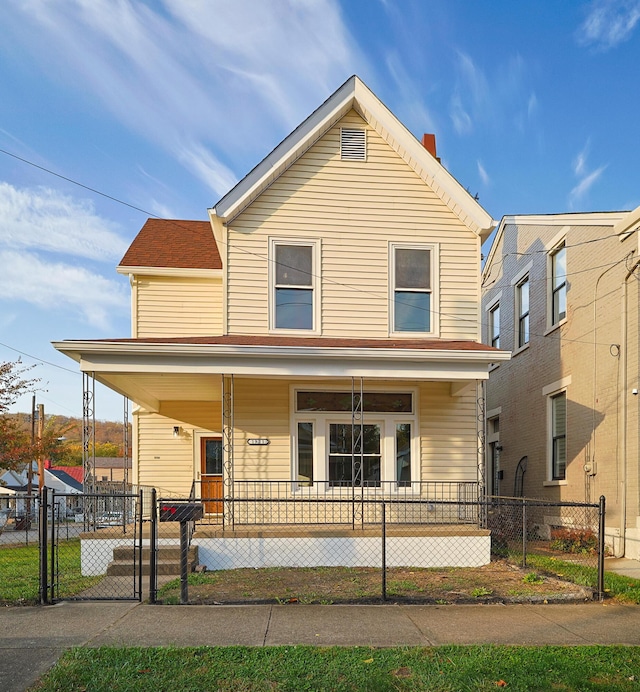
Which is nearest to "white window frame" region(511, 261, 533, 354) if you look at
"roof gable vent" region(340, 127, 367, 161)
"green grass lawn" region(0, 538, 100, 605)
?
"roof gable vent" region(340, 127, 367, 161)

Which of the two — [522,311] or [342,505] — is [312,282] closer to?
[342,505]

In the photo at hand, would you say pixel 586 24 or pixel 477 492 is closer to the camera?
Answer: pixel 477 492

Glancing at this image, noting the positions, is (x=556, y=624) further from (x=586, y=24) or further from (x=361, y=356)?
(x=586, y=24)

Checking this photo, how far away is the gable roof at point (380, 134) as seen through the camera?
39.0 ft

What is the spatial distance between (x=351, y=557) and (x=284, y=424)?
2.78m

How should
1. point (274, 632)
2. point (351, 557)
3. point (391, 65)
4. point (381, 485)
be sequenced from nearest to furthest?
point (274, 632)
point (351, 557)
point (381, 485)
point (391, 65)

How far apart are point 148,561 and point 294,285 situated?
219 inches

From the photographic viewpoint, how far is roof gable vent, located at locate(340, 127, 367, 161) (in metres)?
12.5

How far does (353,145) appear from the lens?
1252 cm

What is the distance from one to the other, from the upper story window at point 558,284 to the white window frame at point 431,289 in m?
3.49

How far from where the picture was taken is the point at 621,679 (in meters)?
4.92

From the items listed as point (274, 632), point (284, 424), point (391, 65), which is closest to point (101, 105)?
point (391, 65)

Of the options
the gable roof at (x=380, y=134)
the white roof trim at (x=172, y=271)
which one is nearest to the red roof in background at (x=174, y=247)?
the white roof trim at (x=172, y=271)

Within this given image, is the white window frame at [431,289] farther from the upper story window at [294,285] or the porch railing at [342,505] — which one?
the porch railing at [342,505]
